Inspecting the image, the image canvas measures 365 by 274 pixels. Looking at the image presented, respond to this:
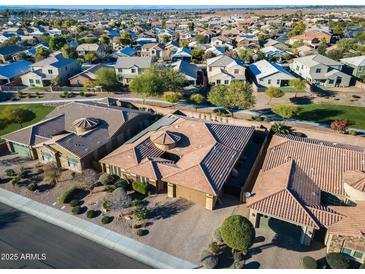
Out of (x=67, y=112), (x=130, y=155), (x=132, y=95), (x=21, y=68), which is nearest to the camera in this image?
(x=130, y=155)

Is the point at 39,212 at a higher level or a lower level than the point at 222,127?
lower

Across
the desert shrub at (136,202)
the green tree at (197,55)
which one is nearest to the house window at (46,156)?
the desert shrub at (136,202)

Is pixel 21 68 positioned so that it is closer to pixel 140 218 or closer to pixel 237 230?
pixel 140 218

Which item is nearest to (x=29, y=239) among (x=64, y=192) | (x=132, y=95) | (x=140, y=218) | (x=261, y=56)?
(x=64, y=192)

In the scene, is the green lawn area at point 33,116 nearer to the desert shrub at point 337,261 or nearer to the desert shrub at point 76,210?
the desert shrub at point 76,210

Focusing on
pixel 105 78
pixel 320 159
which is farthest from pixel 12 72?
pixel 320 159

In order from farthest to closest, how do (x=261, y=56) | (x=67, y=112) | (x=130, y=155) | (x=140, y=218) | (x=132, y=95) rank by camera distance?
(x=261, y=56) < (x=132, y=95) < (x=67, y=112) < (x=130, y=155) < (x=140, y=218)

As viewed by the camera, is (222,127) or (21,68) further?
(21,68)
